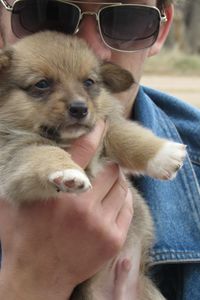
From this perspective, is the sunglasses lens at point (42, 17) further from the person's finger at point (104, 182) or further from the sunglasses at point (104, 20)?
the person's finger at point (104, 182)

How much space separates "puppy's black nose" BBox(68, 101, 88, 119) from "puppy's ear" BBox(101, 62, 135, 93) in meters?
0.45

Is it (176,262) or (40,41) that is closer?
(40,41)

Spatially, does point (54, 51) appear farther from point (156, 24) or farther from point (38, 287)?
point (38, 287)

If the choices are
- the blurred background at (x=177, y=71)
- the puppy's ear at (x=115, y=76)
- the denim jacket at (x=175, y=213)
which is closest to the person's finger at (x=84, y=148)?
the puppy's ear at (x=115, y=76)

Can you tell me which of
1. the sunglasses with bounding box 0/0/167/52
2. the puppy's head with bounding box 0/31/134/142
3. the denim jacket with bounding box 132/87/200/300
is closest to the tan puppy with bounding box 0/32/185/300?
the puppy's head with bounding box 0/31/134/142

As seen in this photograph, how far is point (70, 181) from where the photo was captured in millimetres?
2197

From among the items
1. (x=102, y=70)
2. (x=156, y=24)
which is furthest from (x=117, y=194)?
(x=156, y=24)

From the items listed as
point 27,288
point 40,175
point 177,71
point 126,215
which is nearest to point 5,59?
point 40,175

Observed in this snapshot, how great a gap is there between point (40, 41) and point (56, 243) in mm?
854

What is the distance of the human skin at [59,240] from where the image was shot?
2.46 metres

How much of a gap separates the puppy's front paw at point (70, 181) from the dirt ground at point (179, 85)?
718cm

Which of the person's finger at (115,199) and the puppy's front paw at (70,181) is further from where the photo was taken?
the person's finger at (115,199)

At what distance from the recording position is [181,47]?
21.3m

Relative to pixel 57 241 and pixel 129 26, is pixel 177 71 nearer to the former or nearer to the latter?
pixel 129 26
